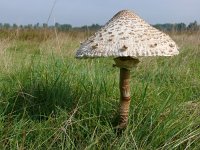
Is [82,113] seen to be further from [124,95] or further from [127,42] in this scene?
[127,42]

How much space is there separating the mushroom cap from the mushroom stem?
1.11 ft

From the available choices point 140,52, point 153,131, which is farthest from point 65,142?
point 140,52

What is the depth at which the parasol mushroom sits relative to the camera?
7.40 ft

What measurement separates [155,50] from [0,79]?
1869 millimetres

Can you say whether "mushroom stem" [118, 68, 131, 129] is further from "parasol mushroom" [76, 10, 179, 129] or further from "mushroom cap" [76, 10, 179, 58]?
"mushroom cap" [76, 10, 179, 58]

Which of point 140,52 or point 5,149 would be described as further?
point 5,149

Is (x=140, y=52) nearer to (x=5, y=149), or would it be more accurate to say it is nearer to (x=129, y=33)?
(x=129, y=33)

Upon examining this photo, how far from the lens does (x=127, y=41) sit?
2281mm

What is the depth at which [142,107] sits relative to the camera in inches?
113

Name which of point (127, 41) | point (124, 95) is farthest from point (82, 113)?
point (127, 41)

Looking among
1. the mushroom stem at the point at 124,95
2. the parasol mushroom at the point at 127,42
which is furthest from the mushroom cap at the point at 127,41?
the mushroom stem at the point at 124,95

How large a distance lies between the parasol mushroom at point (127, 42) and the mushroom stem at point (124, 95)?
8 centimetres

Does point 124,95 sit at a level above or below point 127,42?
below

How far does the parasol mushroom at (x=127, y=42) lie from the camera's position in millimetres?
2256
